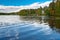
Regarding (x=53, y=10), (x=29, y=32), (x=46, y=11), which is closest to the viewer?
(x=29, y=32)

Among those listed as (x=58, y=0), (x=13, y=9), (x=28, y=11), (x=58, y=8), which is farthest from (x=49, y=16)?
(x=13, y=9)

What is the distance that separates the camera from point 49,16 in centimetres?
1614

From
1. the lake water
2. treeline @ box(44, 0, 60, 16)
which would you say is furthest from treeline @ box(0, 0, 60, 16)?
the lake water

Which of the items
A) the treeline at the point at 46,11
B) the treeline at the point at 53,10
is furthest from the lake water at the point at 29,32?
the treeline at the point at 53,10

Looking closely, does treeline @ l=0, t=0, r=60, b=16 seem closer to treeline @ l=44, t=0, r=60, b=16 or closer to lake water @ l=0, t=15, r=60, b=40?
treeline @ l=44, t=0, r=60, b=16

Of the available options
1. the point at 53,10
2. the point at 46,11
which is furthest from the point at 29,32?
the point at 53,10

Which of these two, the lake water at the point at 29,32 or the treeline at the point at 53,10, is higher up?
the treeline at the point at 53,10

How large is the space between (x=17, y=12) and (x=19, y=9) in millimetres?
323

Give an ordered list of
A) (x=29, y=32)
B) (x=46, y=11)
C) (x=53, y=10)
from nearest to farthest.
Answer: (x=29, y=32) < (x=46, y=11) < (x=53, y=10)

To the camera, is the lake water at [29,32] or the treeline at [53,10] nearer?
the lake water at [29,32]

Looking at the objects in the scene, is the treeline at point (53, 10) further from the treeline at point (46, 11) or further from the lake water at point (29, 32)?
the lake water at point (29, 32)

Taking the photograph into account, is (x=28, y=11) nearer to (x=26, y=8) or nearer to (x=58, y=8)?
(x=26, y=8)

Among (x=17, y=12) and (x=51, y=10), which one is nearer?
(x=17, y=12)

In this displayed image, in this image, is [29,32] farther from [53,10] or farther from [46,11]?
[53,10]
